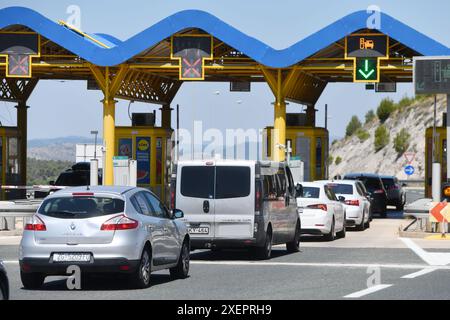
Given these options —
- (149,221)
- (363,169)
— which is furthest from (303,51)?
(363,169)

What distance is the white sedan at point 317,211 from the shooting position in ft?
104

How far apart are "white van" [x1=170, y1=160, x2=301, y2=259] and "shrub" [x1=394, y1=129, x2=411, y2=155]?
99332mm

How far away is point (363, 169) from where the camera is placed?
130m

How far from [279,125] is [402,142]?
81.4m

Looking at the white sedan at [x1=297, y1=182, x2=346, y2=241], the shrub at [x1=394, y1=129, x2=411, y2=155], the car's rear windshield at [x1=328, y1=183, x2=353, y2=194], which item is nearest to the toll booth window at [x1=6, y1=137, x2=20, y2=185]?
the car's rear windshield at [x1=328, y1=183, x2=353, y2=194]

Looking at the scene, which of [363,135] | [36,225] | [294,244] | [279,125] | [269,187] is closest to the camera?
[36,225]

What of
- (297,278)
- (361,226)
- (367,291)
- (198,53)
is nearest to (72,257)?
(297,278)

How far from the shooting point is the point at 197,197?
82.3 ft

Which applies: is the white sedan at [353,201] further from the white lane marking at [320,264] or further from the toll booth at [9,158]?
the toll booth at [9,158]

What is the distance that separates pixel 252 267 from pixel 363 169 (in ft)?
355

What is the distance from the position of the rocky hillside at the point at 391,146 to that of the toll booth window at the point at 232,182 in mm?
93309

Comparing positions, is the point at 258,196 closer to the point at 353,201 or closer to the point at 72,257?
the point at 72,257

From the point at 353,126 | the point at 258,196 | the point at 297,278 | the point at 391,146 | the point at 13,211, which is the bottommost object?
the point at 297,278

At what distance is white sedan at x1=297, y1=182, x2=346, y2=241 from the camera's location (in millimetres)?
31672
